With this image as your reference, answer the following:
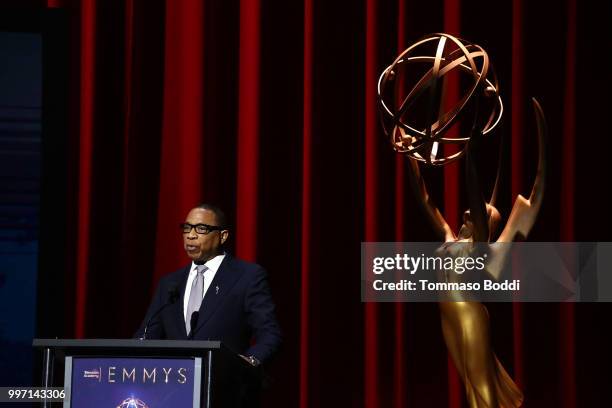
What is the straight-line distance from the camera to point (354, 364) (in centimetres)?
462

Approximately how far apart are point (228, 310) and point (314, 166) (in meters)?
1.05

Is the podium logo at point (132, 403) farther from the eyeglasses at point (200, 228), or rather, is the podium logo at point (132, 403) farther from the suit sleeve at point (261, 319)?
the eyeglasses at point (200, 228)

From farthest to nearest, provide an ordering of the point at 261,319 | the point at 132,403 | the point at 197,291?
the point at 197,291, the point at 261,319, the point at 132,403

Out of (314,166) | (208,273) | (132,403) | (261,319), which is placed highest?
(314,166)

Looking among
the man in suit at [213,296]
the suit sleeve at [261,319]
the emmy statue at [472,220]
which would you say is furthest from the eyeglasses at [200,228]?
the emmy statue at [472,220]

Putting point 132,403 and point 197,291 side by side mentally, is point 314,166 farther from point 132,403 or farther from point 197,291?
point 132,403

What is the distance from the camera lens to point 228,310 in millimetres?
3787

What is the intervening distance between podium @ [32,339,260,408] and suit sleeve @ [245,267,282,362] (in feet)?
1.98

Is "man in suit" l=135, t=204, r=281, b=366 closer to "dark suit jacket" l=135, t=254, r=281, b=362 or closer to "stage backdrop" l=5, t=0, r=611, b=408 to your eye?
"dark suit jacket" l=135, t=254, r=281, b=362

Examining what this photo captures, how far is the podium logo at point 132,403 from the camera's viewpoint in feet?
9.50

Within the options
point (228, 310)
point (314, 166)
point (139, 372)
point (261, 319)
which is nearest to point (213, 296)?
point (228, 310)

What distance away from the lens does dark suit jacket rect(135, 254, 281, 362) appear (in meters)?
3.75

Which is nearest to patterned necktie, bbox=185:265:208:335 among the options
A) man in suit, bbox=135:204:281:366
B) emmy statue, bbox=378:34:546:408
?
man in suit, bbox=135:204:281:366

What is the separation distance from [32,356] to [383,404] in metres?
1.45
